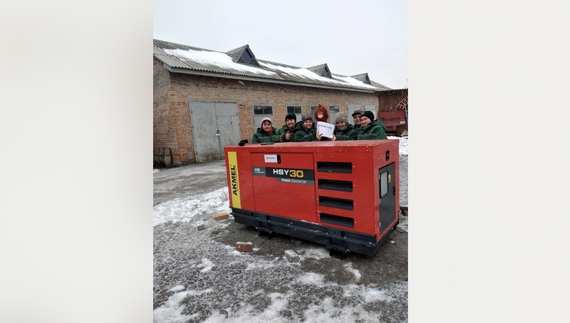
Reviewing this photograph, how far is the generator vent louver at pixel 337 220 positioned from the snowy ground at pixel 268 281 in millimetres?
387

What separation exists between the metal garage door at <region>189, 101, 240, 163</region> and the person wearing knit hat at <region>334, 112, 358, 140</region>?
6.90 meters

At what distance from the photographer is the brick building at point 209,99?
9.86m

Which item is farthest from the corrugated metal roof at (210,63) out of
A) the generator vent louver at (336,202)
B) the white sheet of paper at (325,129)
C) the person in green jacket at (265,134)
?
the generator vent louver at (336,202)

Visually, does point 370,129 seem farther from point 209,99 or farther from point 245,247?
point 209,99

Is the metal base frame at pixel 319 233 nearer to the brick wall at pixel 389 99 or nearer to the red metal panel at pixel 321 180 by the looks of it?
the red metal panel at pixel 321 180

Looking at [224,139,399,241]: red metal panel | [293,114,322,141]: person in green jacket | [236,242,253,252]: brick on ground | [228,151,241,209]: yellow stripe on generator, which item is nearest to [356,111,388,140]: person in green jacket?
[293,114,322,141]: person in green jacket

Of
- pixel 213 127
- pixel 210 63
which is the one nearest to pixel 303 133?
pixel 213 127

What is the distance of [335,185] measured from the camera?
2730mm

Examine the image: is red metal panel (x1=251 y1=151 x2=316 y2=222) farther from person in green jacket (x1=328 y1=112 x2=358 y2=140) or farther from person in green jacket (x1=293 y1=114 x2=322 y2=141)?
person in green jacket (x1=328 y1=112 x2=358 y2=140)

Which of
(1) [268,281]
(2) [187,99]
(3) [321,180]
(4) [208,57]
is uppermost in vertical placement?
(4) [208,57]

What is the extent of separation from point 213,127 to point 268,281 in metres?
9.24
